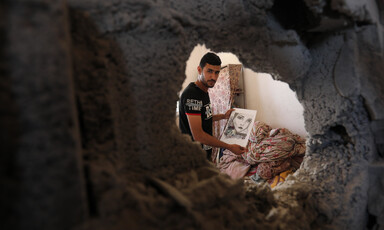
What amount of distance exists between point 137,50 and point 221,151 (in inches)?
96.6

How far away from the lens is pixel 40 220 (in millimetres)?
524

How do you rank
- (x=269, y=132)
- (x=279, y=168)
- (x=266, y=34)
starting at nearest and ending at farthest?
(x=266, y=34)
(x=279, y=168)
(x=269, y=132)

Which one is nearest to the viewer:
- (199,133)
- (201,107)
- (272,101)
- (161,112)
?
(161,112)

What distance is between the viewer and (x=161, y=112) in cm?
94

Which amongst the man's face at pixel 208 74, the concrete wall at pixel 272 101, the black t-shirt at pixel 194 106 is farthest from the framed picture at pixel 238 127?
the concrete wall at pixel 272 101

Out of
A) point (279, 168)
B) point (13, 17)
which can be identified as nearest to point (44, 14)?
point (13, 17)

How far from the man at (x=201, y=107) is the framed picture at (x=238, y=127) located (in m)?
0.29

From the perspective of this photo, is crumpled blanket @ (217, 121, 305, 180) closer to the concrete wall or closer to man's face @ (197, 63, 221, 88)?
the concrete wall

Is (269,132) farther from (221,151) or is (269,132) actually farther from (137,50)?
(137,50)

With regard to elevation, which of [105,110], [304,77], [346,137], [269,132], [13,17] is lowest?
[269,132]

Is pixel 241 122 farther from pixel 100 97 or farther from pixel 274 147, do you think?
pixel 100 97

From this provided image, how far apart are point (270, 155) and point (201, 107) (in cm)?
116

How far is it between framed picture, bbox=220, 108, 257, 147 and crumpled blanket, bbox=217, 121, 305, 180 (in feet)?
1.76

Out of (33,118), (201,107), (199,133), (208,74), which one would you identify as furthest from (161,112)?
(208,74)
